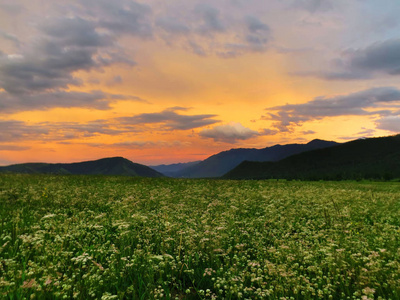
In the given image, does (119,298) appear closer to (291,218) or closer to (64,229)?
(64,229)

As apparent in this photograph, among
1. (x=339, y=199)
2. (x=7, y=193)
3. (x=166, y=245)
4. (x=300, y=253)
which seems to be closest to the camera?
(x=300, y=253)

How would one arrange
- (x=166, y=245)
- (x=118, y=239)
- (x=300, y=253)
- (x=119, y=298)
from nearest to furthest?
(x=119, y=298) < (x=300, y=253) < (x=166, y=245) < (x=118, y=239)

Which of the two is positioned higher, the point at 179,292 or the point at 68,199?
the point at 68,199

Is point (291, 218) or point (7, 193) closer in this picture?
point (291, 218)

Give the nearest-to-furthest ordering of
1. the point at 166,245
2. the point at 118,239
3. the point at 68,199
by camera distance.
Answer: the point at 166,245
the point at 118,239
the point at 68,199

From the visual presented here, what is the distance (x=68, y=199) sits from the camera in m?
13.3

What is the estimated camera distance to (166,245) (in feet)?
21.2

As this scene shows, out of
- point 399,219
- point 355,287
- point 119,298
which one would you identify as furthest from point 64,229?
point 399,219

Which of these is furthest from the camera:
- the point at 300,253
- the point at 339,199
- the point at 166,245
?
the point at 339,199

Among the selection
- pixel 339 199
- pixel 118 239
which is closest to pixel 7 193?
pixel 118 239

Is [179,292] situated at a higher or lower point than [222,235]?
lower

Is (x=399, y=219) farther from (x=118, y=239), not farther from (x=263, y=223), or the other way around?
(x=118, y=239)

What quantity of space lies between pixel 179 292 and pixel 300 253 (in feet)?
9.81

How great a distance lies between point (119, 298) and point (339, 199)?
603 inches
